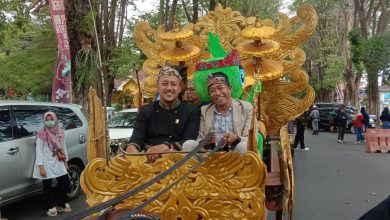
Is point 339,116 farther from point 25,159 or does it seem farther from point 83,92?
point 25,159

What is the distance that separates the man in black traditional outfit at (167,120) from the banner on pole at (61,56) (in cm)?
514

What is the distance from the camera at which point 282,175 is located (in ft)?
15.1

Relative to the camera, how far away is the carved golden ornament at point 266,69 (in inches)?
239

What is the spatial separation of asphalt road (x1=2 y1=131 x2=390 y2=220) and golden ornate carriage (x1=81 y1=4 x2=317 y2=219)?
5.07 ft

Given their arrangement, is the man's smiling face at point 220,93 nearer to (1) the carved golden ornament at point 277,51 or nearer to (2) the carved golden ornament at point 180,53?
(1) the carved golden ornament at point 277,51

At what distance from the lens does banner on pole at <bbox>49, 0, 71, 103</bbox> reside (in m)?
8.70

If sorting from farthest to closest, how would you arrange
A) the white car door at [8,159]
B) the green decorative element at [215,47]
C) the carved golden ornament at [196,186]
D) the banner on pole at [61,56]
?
the banner on pole at [61,56]
the white car door at [8,159]
the green decorative element at [215,47]
the carved golden ornament at [196,186]

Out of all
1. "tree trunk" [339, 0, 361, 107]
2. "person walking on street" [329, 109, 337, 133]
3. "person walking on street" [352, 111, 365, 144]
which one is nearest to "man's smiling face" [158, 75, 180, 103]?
"person walking on street" [352, 111, 365, 144]

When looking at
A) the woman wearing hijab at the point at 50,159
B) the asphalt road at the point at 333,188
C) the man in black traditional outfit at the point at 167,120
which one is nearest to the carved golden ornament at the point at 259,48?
the man in black traditional outfit at the point at 167,120

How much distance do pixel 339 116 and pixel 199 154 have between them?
16454 mm

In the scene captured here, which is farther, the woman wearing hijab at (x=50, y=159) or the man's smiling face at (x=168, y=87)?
the woman wearing hijab at (x=50, y=159)

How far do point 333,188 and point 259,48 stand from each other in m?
4.08

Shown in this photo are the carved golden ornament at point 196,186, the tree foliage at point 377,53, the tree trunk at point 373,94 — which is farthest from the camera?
the tree trunk at point 373,94

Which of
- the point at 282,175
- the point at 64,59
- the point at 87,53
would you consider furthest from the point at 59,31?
the point at 282,175
